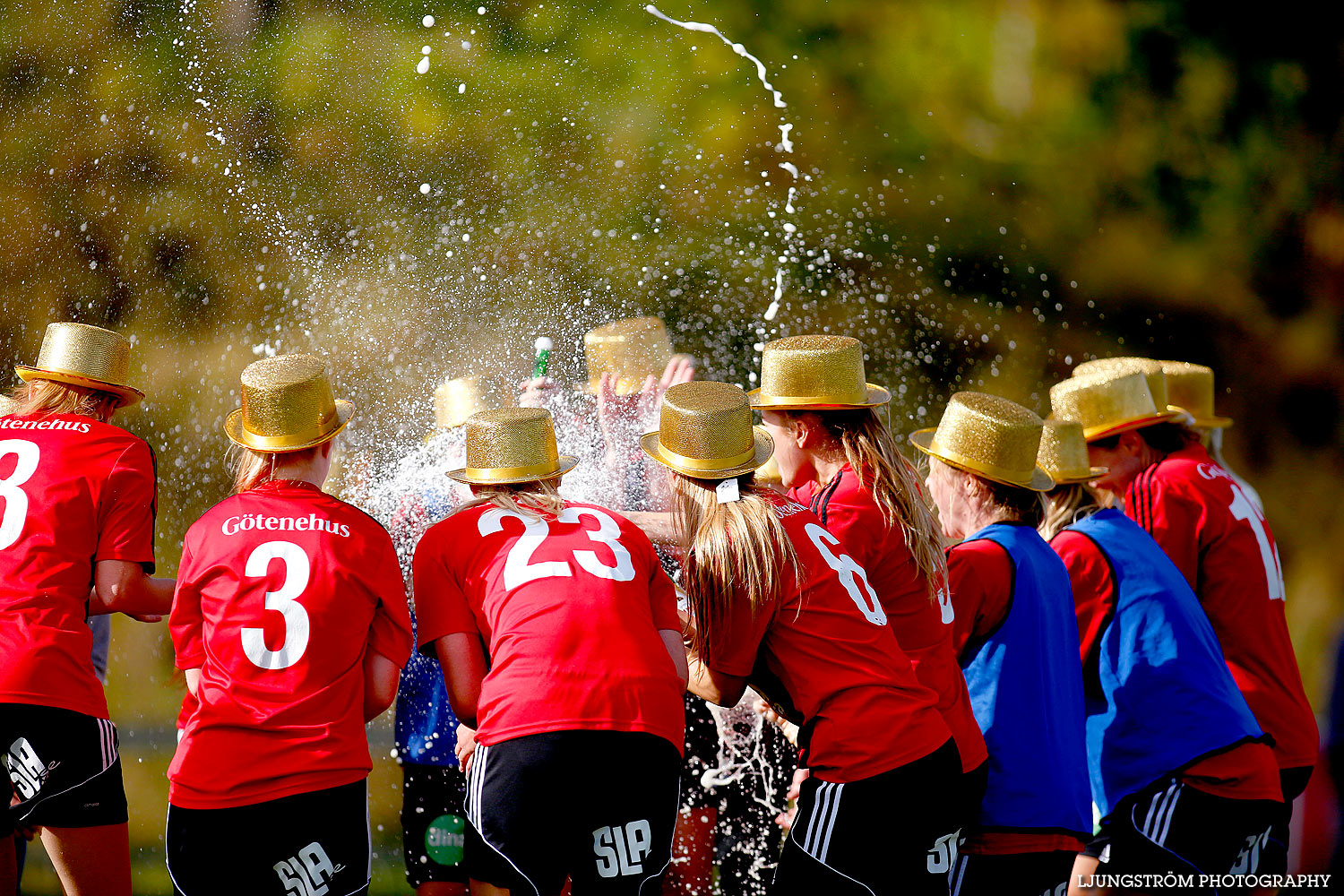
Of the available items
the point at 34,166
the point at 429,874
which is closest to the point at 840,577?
the point at 429,874

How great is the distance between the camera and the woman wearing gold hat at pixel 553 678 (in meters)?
2.48

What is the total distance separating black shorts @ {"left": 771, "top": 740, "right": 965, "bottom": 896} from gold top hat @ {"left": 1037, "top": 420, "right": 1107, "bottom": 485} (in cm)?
126

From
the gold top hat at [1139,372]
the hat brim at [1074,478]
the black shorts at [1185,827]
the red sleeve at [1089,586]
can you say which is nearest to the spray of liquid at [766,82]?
the gold top hat at [1139,372]

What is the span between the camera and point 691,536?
280 centimetres

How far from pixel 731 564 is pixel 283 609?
39.4 inches

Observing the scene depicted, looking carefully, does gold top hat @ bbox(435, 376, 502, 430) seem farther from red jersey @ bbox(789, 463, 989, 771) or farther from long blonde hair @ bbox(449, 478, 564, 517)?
red jersey @ bbox(789, 463, 989, 771)

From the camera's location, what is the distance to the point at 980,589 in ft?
9.78

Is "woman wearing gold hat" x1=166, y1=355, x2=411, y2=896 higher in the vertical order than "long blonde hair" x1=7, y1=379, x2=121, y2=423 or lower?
lower

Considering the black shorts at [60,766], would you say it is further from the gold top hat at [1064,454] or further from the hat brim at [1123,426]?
the hat brim at [1123,426]

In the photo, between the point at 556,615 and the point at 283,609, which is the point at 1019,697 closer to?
the point at 556,615

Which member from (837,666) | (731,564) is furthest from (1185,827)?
(731,564)

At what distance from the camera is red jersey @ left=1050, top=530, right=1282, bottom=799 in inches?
126

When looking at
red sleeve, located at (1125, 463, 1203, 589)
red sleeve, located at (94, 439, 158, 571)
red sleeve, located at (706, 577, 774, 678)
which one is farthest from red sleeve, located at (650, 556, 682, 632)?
red sleeve, located at (1125, 463, 1203, 589)

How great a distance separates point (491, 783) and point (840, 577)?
2.97 ft
